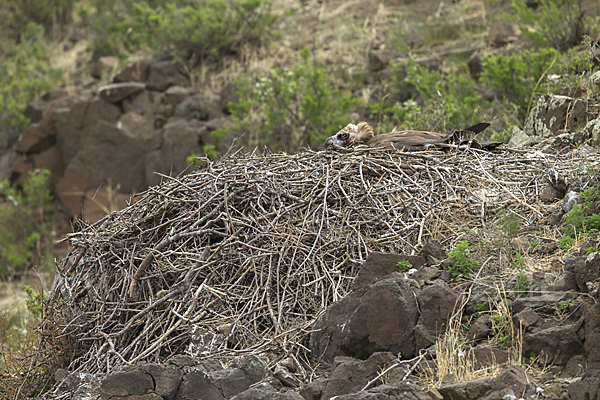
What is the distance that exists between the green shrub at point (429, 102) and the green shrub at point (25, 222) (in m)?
6.20

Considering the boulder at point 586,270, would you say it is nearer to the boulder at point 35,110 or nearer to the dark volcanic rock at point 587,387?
the dark volcanic rock at point 587,387

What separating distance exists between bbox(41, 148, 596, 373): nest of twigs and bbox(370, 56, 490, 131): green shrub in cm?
239

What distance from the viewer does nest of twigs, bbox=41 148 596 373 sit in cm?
400

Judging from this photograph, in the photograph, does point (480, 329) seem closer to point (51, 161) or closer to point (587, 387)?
point (587, 387)

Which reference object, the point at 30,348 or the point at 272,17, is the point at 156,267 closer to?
the point at 30,348

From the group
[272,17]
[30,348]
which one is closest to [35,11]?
[272,17]

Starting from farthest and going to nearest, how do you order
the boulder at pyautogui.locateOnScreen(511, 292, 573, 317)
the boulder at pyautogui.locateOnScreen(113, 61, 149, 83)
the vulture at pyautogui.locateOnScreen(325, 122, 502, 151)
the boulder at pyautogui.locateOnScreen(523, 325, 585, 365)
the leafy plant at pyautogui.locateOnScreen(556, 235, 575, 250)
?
1. the boulder at pyautogui.locateOnScreen(113, 61, 149, 83)
2. the vulture at pyautogui.locateOnScreen(325, 122, 502, 151)
3. the leafy plant at pyautogui.locateOnScreen(556, 235, 575, 250)
4. the boulder at pyautogui.locateOnScreen(511, 292, 573, 317)
5. the boulder at pyautogui.locateOnScreen(523, 325, 585, 365)

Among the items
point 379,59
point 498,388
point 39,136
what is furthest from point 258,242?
point 39,136

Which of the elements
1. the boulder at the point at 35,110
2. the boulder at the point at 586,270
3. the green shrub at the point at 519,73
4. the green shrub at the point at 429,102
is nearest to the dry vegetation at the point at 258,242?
the boulder at the point at 586,270

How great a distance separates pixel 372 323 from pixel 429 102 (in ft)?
16.9

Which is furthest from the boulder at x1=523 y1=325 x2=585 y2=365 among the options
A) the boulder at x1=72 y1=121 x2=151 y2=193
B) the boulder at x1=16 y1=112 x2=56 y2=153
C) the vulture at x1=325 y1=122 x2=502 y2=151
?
the boulder at x1=16 y1=112 x2=56 y2=153

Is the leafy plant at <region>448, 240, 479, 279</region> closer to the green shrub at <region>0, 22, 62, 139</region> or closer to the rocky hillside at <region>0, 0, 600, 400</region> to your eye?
the rocky hillside at <region>0, 0, 600, 400</region>

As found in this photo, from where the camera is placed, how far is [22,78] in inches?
510

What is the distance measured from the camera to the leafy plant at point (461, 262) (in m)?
3.68
